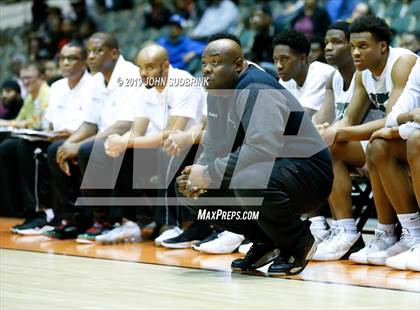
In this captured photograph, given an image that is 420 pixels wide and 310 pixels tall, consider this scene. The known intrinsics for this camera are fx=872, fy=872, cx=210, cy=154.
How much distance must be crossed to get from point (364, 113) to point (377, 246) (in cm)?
98

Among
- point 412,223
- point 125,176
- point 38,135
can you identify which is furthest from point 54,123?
point 412,223

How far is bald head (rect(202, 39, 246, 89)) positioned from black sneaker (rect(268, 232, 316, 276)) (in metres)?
1.02

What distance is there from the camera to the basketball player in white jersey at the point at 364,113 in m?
5.58

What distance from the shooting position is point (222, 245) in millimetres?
6324

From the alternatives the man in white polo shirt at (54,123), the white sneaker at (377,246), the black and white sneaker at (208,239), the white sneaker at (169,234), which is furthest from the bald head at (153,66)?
the white sneaker at (377,246)

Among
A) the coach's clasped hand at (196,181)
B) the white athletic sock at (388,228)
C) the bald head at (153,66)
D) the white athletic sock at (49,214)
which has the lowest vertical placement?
the white athletic sock at (49,214)

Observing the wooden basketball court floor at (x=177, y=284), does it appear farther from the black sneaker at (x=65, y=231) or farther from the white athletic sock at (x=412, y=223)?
the black sneaker at (x=65, y=231)

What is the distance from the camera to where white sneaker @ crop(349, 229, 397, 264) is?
5570 millimetres

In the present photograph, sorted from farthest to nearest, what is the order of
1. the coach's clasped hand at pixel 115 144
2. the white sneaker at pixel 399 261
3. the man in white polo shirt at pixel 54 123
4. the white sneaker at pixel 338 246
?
the man in white polo shirt at pixel 54 123, the coach's clasped hand at pixel 115 144, the white sneaker at pixel 338 246, the white sneaker at pixel 399 261

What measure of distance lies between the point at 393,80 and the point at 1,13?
12398 mm

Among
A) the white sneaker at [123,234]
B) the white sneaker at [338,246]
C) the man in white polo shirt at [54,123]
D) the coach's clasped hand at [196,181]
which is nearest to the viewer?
the coach's clasped hand at [196,181]

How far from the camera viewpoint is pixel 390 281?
15.6ft

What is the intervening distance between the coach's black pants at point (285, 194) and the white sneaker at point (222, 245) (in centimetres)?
112

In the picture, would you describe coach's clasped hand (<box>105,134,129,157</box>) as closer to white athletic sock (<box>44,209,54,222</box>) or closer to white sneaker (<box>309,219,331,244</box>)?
white athletic sock (<box>44,209,54,222</box>)
